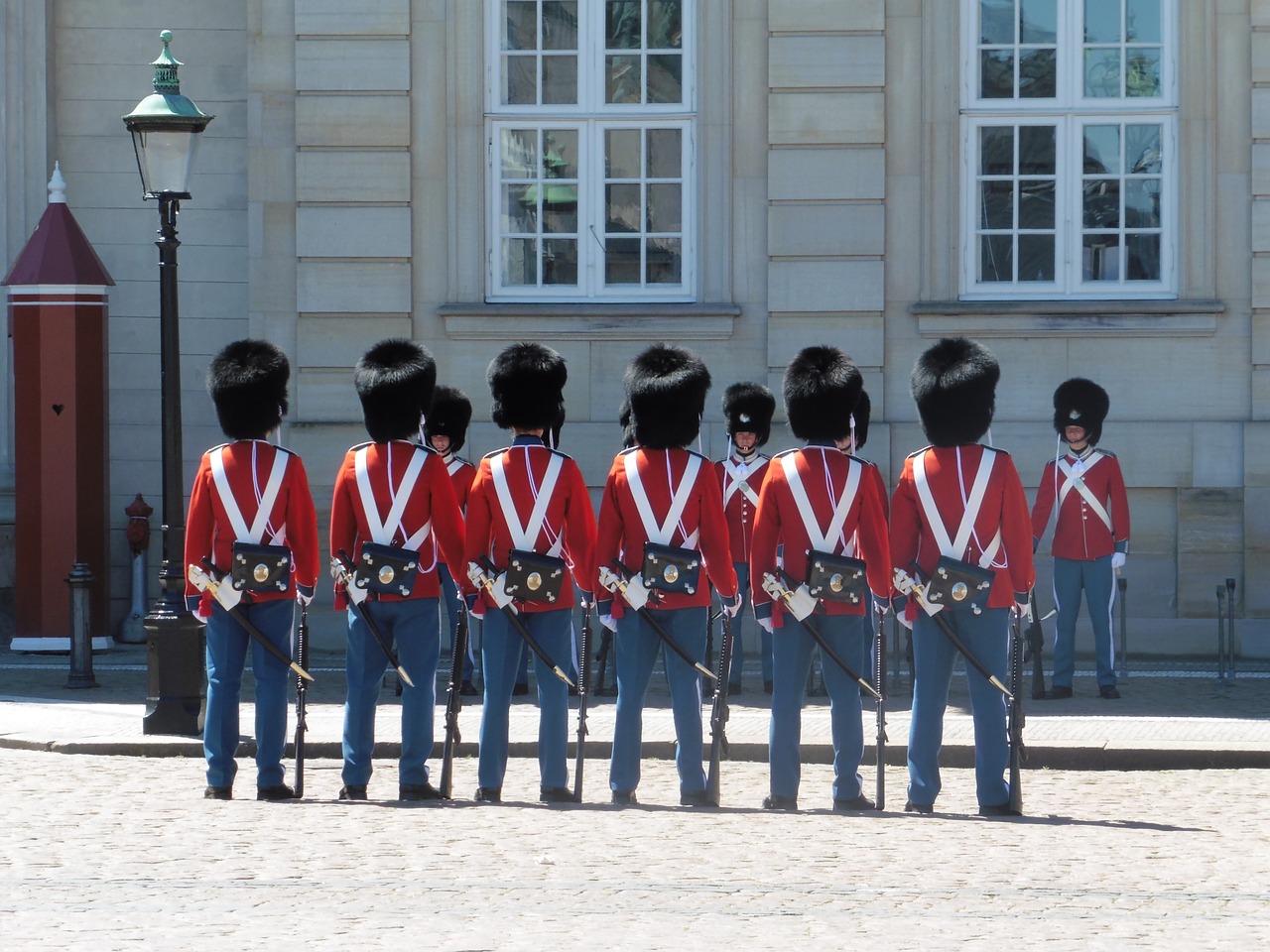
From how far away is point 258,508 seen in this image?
28.4 feet

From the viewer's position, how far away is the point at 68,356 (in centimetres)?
1401

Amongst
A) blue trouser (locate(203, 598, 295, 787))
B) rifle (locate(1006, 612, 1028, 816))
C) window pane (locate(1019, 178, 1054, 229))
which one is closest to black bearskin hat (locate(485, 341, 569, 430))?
blue trouser (locate(203, 598, 295, 787))

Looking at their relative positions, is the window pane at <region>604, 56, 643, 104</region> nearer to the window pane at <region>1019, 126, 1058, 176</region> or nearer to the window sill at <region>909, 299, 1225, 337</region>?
the window sill at <region>909, 299, 1225, 337</region>

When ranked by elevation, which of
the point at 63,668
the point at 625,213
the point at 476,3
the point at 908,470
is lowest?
the point at 63,668

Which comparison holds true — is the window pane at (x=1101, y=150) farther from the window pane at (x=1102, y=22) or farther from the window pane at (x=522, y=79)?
the window pane at (x=522, y=79)

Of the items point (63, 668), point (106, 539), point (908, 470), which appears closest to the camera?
point (908, 470)

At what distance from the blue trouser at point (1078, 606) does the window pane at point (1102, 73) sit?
3652mm

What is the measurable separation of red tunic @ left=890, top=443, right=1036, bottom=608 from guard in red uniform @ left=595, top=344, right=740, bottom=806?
685 mm

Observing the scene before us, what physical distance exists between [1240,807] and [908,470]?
1.80 meters

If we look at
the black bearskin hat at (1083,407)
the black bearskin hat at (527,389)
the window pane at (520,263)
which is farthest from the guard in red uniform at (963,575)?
the window pane at (520,263)

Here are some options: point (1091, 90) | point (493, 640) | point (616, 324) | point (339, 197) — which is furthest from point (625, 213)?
point (493, 640)

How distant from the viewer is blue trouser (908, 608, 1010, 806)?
8336 millimetres

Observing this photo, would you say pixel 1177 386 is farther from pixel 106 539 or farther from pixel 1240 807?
pixel 106 539

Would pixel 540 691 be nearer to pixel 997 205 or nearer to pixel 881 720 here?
pixel 881 720
